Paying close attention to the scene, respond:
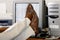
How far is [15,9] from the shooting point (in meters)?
1.90

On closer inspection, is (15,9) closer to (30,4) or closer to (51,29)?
(30,4)

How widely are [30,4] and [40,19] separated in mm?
182

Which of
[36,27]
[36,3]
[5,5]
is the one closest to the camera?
[36,27]

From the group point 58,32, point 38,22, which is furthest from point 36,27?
point 58,32

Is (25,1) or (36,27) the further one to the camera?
(25,1)

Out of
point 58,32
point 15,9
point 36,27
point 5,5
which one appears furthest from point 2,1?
point 58,32

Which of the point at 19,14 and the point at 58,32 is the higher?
the point at 19,14

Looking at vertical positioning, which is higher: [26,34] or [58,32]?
[26,34]

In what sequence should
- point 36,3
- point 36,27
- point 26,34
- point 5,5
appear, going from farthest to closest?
point 5,5
point 36,3
point 36,27
point 26,34

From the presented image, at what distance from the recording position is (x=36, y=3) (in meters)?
1.83

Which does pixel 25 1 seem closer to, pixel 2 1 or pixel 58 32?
pixel 2 1

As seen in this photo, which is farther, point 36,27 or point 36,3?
point 36,3

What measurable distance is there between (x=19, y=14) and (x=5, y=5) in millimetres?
226

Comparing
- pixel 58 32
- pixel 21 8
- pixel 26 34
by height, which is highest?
pixel 21 8
